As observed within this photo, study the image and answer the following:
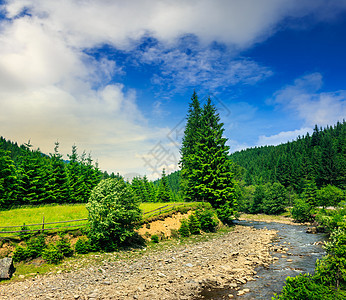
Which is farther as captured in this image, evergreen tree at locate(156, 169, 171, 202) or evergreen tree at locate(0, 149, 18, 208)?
evergreen tree at locate(156, 169, 171, 202)

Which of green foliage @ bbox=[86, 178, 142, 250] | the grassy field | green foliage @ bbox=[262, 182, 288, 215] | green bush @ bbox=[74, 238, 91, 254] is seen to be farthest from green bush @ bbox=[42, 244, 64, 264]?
green foliage @ bbox=[262, 182, 288, 215]

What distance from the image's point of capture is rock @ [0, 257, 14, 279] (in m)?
15.9

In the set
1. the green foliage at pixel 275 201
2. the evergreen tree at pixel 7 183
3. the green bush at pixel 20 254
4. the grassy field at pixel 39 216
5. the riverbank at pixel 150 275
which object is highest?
the evergreen tree at pixel 7 183

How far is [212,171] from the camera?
3919 cm

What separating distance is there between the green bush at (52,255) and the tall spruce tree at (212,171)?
2572cm

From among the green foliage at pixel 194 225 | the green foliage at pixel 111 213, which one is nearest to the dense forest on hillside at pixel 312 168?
the green foliage at pixel 194 225

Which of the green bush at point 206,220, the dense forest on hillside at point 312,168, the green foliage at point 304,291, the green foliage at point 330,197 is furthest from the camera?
the dense forest on hillside at point 312,168

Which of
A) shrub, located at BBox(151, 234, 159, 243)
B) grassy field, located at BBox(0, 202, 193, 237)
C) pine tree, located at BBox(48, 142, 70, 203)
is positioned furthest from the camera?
pine tree, located at BBox(48, 142, 70, 203)

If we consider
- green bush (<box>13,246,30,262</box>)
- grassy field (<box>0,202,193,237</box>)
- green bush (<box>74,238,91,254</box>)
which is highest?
grassy field (<box>0,202,193,237</box>)

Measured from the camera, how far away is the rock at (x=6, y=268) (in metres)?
15.9

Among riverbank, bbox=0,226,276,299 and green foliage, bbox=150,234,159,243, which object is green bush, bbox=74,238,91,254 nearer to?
riverbank, bbox=0,226,276,299

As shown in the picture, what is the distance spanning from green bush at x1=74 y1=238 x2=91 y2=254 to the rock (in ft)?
17.5

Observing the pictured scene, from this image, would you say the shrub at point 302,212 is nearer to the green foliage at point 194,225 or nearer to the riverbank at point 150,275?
the riverbank at point 150,275

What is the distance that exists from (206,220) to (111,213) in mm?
18218
